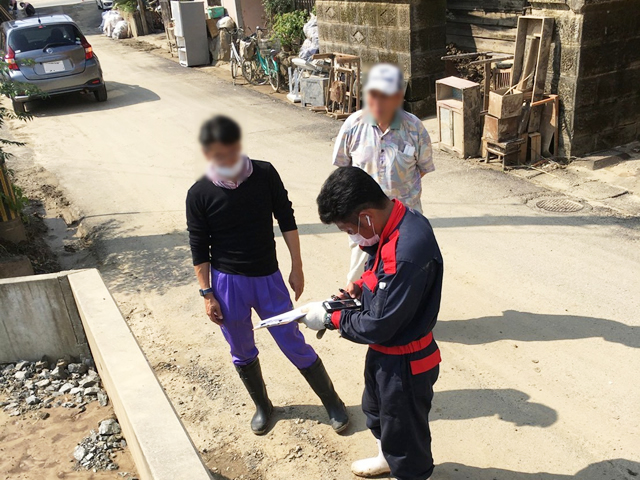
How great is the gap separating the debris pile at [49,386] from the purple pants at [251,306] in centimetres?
122

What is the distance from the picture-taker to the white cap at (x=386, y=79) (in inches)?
120

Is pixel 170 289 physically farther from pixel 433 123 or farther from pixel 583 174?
pixel 433 123

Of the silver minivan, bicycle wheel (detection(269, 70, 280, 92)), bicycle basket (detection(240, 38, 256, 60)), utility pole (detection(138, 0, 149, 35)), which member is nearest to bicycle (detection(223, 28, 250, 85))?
bicycle basket (detection(240, 38, 256, 60))

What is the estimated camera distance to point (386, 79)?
3.09 m

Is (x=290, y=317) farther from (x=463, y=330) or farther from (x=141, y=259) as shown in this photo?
(x=141, y=259)

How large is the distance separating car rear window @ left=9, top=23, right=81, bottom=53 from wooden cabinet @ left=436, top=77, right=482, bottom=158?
7.89m

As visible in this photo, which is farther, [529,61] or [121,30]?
[121,30]

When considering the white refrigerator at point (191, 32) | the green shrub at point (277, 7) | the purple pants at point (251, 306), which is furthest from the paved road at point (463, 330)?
the white refrigerator at point (191, 32)

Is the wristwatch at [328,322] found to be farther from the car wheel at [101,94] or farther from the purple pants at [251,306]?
the car wheel at [101,94]

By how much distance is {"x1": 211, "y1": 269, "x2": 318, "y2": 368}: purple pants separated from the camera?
3.57 meters

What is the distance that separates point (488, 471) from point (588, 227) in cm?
349

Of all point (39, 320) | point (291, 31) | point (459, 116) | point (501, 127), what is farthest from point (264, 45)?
point (39, 320)

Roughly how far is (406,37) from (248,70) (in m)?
5.51

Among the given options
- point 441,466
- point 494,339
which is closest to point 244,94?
point 494,339
